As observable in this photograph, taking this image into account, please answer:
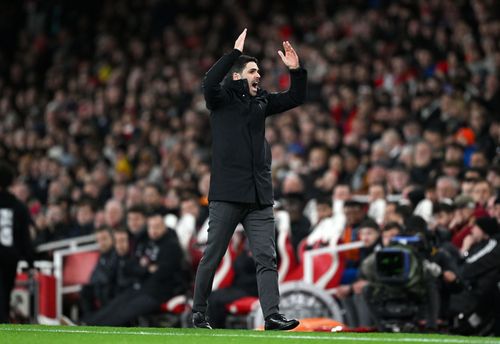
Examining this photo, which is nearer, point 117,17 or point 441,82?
point 441,82

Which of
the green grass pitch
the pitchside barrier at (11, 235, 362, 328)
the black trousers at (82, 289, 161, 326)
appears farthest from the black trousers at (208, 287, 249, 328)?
the green grass pitch

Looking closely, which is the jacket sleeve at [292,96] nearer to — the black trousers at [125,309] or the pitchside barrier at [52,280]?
the black trousers at [125,309]

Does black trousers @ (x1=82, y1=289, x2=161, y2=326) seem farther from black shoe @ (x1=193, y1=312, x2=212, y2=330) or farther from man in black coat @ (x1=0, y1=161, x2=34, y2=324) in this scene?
black shoe @ (x1=193, y1=312, x2=212, y2=330)

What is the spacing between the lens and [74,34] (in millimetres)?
28625

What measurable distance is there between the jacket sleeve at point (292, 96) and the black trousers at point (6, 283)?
390cm

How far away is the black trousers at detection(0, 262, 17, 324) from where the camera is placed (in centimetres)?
1315

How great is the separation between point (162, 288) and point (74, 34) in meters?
14.2

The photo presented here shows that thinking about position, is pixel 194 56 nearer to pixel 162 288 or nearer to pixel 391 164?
pixel 391 164

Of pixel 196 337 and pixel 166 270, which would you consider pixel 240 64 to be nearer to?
pixel 196 337

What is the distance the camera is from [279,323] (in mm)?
10305

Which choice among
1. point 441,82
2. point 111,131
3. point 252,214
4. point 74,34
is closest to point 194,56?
point 111,131

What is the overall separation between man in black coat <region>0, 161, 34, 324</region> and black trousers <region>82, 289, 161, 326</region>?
1.97m

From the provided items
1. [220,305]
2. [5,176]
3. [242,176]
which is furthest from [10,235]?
[242,176]

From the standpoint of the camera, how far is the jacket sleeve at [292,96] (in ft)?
34.7
